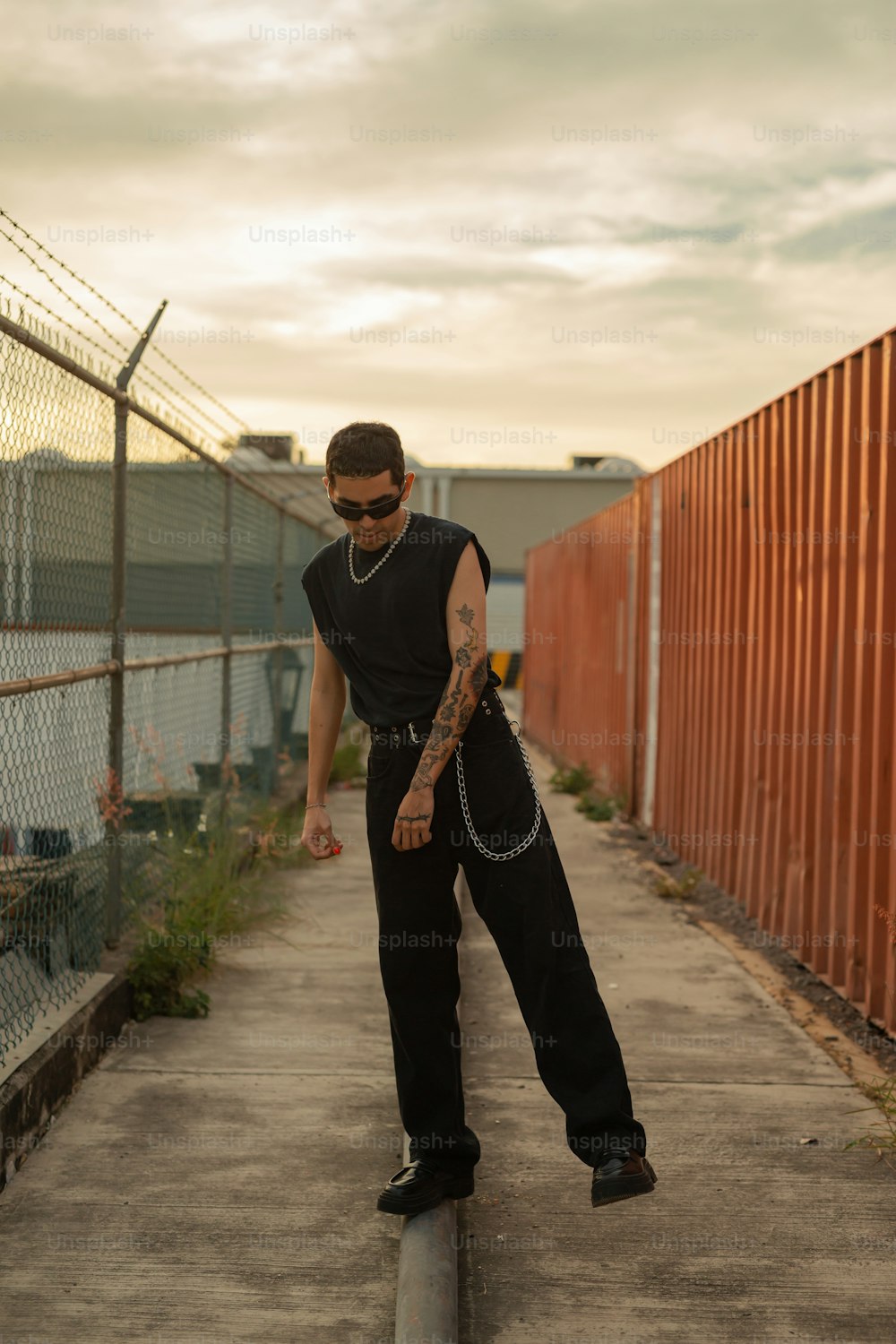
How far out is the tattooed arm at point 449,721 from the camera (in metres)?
3.40

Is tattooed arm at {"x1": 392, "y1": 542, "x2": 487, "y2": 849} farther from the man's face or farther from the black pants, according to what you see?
the man's face

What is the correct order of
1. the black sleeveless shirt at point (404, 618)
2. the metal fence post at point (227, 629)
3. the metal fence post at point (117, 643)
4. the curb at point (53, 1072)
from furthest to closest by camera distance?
the metal fence post at point (227, 629) < the metal fence post at point (117, 643) < the curb at point (53, 1072) < the black sleeveless shirt at point (404, 618)

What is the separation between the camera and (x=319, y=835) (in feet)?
12.2

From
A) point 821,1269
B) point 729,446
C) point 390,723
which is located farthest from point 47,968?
point 729,446

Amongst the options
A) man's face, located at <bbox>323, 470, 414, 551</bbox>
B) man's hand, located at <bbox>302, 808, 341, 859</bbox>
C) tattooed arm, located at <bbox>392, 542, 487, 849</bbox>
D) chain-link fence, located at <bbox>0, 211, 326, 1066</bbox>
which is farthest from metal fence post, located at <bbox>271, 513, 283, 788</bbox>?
tattooed arm, located at <bbox>392, 542, 487, 849</bbox>

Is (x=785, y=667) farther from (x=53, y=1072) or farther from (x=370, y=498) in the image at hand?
(x=53, y=1072)

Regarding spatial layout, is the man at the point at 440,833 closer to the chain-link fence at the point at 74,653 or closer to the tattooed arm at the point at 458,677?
the tattooed arm at the point at 458,677

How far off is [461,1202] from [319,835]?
1095 mm

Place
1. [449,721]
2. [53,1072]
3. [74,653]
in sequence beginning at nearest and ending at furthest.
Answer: [449,721] → [53,1072] → [74,653]

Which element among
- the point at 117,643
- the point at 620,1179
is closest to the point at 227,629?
the point at 117,643

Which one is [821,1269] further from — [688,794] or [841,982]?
[688,794]

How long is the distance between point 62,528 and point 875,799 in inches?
128

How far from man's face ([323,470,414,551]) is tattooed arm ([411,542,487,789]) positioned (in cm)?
20

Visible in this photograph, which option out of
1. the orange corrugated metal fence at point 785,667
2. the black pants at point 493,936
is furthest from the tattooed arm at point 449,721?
the orange corrugated metal fence at point 785,667
